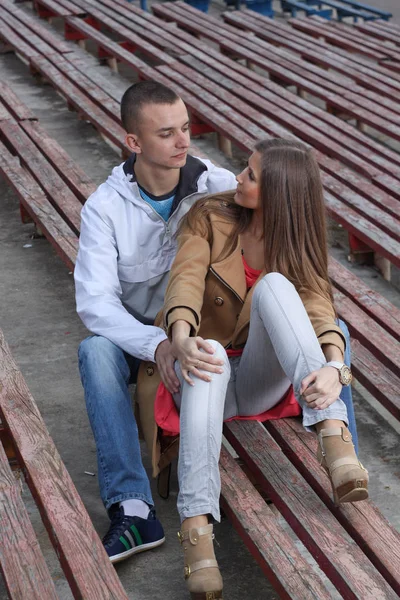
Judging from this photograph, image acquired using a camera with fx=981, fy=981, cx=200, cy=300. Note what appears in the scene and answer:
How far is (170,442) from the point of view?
9.15ft

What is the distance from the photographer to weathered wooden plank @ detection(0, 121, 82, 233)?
15.0ft

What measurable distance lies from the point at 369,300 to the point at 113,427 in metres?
1.60

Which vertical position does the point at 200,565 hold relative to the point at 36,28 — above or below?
above

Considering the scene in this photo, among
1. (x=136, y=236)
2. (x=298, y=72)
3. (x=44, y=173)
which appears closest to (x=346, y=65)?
(x=298, y=72)

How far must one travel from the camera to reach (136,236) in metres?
3.13

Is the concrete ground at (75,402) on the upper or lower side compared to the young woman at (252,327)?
lower

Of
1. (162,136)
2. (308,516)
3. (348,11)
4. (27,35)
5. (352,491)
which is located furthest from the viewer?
(348,11)

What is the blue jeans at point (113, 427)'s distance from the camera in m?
2.68

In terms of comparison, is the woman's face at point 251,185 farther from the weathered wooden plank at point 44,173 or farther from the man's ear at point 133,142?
the weathered wooden plank at point 44,173

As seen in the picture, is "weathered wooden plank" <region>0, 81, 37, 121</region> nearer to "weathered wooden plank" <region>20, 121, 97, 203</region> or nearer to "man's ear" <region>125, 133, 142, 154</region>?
"weathered wooden plank" <region>20, 121, 97, 203</region>

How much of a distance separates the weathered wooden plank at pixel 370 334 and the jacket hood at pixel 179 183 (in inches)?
36.2

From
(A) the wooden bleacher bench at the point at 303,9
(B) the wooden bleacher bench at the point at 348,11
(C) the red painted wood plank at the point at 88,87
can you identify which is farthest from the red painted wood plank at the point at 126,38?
(A) the wooden bleacher bench at the point at 303,9

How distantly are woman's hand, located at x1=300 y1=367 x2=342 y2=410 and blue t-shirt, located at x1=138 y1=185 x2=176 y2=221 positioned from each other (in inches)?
35.5

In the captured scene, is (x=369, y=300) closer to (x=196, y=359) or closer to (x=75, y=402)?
(x=75, y=402)
